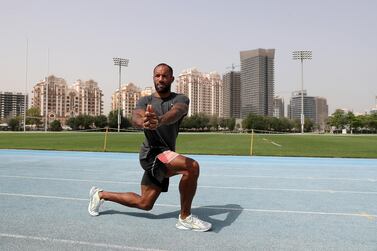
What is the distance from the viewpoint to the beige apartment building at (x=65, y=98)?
476 feet

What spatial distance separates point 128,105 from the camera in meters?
163

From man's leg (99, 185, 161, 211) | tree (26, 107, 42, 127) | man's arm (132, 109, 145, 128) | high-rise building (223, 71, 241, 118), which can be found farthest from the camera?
high-rise building (223, 71, 241, 118)

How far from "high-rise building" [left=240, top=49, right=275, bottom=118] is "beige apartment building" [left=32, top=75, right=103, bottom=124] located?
74.6 meters

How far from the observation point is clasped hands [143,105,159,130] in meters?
3.34

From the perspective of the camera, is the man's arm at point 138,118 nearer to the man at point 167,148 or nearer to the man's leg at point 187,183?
the man at point 167,148

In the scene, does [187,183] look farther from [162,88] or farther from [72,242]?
[72,242]

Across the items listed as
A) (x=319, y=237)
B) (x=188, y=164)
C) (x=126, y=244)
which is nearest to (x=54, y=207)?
(x=126, y=244)

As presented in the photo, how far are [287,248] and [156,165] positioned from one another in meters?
1.69

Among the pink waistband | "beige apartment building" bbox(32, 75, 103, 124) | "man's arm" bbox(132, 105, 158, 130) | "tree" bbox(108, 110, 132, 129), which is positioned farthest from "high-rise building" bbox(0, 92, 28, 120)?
"man's arm" bbox(132, 105, 158, 130)

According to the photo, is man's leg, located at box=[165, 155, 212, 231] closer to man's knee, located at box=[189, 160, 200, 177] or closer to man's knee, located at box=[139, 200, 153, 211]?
man's knee, located at box=[189, 160, 200, 177]

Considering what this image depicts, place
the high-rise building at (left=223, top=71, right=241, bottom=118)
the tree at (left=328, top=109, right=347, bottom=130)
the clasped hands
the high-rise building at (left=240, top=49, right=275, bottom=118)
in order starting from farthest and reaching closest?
the high-rise building at (left=223, top=71, right=241, bottom=118)
the high-rise building at (left=240, top=49, right=275, bottom=118)
the tree at (left=328, top=109, right=347, bottom=130)
the clasped hands

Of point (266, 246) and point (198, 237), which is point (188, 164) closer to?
point (198, 237)

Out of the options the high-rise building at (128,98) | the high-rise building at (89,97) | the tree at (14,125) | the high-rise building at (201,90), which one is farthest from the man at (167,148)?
the high-rise building at (89,97)

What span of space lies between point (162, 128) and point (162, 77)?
60 cm
